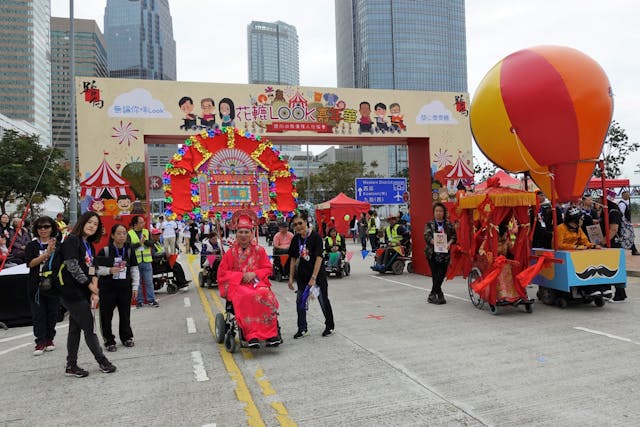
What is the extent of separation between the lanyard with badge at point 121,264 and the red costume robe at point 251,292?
133cm

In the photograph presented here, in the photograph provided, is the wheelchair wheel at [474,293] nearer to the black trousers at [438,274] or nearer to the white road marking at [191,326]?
the black trousers at [438,274]

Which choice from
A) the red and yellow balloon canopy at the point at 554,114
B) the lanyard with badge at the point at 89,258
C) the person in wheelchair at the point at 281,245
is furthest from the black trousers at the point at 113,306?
the red and yellow balloon canopy at the point at 554,114

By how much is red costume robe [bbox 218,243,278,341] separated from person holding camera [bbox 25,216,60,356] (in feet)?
7.57

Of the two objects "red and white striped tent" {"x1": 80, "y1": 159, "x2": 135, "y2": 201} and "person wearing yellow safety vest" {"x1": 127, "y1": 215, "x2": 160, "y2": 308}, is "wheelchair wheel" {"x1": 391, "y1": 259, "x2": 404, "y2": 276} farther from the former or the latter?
"red and white striped tent" {"x1": 80, "y1": 159, "x2": 135, "y2": 201}

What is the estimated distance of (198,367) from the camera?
552cm

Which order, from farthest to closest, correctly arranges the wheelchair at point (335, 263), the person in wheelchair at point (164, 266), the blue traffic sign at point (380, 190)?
1. the blue traffic sign at point (380, 190)
2. the wheelchair at point (335, 263)
3. the person in wheelchair at point (164, 266)

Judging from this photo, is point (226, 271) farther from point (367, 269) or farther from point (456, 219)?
point (367, 269)

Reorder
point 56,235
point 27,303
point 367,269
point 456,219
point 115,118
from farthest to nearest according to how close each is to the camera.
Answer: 1. point 367,269
2. point 115,118
3. point 456,219
4. point 27,303
5. point 56,235

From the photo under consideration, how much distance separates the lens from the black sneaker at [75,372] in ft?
17.4

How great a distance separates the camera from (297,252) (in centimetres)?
683

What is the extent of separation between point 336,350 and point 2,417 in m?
3.44

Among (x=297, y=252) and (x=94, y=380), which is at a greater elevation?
(x=297, y=252)

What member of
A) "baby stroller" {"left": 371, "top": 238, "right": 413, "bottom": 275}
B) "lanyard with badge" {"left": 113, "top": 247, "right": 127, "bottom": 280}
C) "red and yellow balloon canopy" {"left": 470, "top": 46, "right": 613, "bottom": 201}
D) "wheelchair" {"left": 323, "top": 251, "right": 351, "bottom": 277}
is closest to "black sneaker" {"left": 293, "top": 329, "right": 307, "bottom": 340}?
"lanyard with badge" {"left": 113, "top": 247, "right": 127, "bottom": 280}

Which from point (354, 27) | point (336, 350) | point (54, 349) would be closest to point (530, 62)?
point (336, 350)
